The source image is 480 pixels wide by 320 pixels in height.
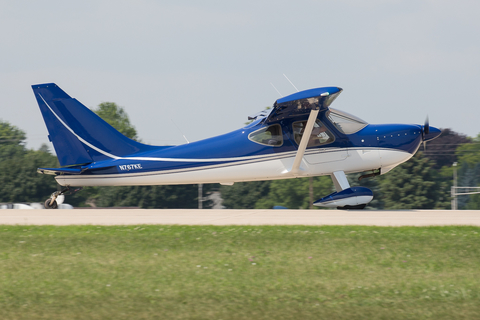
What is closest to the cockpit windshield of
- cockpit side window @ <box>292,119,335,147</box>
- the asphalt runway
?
cockpit side window @ <box>292,119,335,147</box>

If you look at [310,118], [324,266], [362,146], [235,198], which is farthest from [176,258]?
[235,198]

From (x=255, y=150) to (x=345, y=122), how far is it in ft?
7.66

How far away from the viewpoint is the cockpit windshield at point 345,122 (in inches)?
509

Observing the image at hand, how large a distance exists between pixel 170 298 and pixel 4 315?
1.74 m

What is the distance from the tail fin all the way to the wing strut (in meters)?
4.49

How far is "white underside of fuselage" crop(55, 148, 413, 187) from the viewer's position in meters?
13.0

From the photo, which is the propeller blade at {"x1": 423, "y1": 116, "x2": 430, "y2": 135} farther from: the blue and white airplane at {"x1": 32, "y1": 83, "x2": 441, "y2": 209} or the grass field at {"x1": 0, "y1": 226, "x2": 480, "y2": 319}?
the grass field at {"x1": 0, "y1": 226, "x2": 480, "y2": 319}

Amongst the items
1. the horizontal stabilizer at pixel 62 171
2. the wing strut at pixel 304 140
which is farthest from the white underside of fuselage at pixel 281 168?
the horizontal stabilizer at pixel 62 171

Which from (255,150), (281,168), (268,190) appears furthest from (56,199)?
(268,190)

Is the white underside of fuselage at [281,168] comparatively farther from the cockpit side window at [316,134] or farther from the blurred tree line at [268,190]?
the blurred tree line at [268,190]

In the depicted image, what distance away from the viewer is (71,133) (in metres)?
14.1

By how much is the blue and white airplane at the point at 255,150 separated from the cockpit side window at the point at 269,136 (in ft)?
0.08

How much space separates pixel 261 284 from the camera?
635 cm

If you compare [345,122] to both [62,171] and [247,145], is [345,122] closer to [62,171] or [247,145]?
[247,145]
